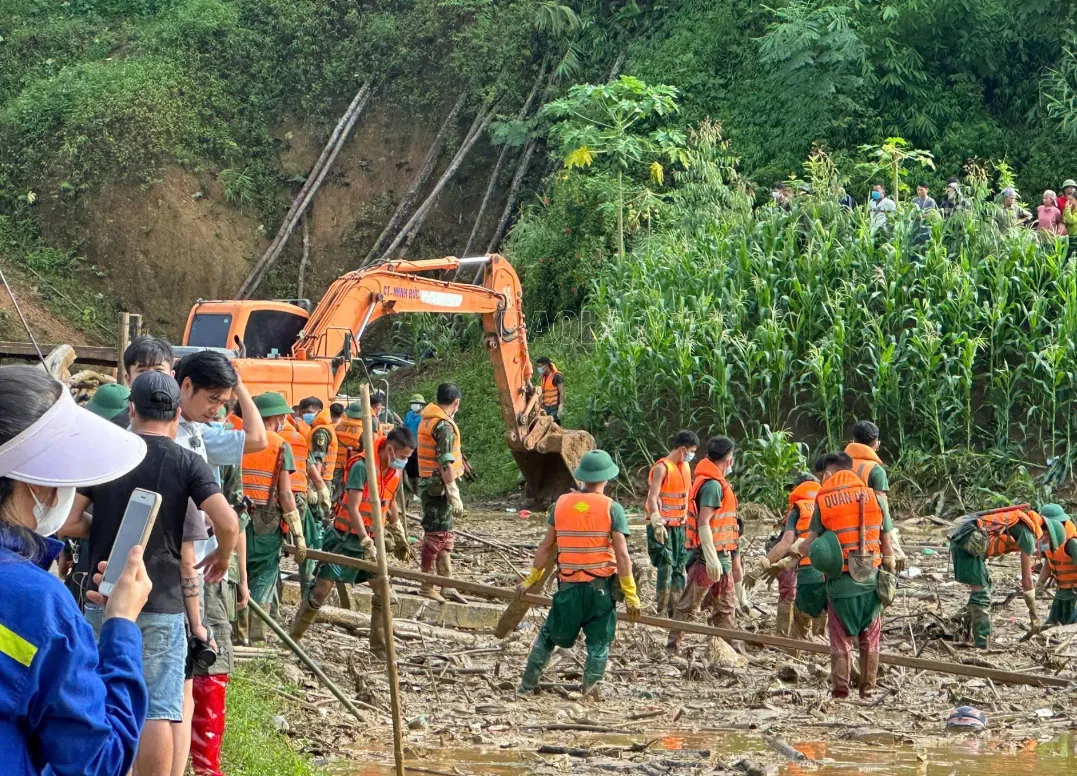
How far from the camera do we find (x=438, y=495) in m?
12.5

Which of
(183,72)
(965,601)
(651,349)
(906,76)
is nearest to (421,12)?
(183,72)

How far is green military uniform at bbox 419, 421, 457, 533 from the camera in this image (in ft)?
40.9

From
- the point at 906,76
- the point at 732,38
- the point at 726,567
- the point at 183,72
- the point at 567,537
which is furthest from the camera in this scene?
the point at 183,72

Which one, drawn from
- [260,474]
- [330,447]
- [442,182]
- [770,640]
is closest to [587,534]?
[770,640]

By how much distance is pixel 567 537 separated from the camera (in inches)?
346

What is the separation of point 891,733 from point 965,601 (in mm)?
4499

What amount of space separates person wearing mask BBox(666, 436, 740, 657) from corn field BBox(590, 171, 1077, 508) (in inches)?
299

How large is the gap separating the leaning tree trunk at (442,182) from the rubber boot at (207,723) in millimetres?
21869

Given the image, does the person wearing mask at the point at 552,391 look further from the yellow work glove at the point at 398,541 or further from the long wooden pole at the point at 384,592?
the long wooden pole at the point at 384,592

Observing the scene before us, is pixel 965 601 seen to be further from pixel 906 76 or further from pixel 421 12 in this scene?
pixel 421 12

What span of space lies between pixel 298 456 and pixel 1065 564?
585 cm

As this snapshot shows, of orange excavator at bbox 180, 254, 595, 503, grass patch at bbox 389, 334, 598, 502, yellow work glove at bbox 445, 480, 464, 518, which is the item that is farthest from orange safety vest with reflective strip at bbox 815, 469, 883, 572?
grass patch at bbox 389, 334, 598, 502

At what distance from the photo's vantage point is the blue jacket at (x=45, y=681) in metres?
2.49

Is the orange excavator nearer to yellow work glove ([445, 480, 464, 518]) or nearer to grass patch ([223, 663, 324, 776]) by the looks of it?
yellow work glove ([445, 480, 464, 518])
